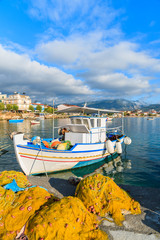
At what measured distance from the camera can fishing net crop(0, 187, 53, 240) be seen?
14.8 feet

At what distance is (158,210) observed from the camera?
6070 millimetres

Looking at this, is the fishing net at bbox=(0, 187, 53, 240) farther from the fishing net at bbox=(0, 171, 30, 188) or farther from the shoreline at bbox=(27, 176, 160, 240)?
the shoreline at bbox=(27, 176, 160, 240)

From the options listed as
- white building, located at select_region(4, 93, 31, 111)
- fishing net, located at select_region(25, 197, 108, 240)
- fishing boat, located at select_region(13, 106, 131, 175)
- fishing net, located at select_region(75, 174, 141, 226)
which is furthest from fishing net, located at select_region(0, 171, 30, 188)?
white building, located at select_region(4, 93, 31, 111)

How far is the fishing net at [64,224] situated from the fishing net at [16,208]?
0.31 metres

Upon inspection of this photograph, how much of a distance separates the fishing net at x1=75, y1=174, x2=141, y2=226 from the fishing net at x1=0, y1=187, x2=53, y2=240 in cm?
160

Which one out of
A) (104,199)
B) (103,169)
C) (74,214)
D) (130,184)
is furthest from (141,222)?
(103,169)

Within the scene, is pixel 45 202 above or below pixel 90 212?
above

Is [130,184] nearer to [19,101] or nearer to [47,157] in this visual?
[47,157]

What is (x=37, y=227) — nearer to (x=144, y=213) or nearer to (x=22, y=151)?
(x=144, y=213)

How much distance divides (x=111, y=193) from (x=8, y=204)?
13.1ft

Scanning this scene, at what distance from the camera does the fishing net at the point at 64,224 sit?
407 cm

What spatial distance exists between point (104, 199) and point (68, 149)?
24.2ft

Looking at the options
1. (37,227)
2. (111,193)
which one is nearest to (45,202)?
(37,227)

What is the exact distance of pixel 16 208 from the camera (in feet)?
16.3
